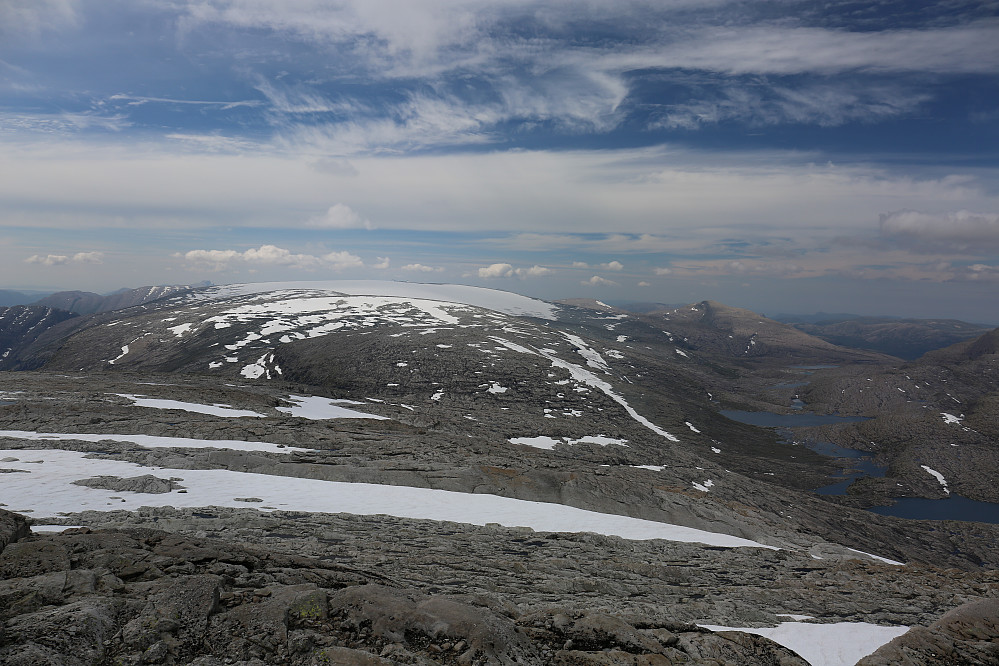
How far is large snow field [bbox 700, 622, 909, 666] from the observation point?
11406 mm

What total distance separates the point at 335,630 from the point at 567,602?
25.6 ft

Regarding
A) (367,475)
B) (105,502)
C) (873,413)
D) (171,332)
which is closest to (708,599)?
(367,475)

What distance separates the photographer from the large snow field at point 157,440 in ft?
85.9

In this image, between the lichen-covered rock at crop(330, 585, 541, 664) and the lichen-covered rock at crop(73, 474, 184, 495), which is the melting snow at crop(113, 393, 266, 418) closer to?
the lichen-covered rock at crop(73, 474, 184, 495)

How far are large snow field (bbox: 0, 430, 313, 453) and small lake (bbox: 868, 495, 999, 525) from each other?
9722 cm

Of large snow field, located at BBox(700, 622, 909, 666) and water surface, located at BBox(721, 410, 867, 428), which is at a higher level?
large snow field, located at BBox(700, 622, 909, 666)

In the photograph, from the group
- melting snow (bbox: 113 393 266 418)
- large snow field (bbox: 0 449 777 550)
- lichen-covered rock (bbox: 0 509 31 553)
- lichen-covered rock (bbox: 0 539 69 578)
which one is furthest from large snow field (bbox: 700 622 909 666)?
melting snow (bbox: 113 393 266 418)

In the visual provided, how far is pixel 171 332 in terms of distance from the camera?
119 meters

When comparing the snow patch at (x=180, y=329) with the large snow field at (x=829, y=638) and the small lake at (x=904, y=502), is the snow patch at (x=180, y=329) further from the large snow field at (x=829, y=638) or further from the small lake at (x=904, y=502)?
the small lake at (x=904, y=502)

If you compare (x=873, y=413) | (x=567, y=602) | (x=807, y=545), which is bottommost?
(x=873, y=413)

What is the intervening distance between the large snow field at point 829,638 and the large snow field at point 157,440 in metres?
27.1

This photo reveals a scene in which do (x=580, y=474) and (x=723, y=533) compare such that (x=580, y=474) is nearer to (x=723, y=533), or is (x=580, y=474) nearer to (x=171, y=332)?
(x=723, y=533)

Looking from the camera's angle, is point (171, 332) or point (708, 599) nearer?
point (708, 599)

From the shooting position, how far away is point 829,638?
1246 cm
